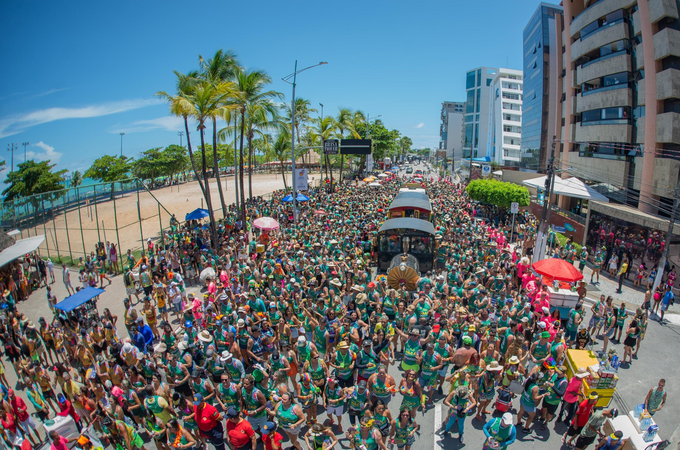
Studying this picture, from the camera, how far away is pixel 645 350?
986 centimetres

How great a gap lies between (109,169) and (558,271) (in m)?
68.5

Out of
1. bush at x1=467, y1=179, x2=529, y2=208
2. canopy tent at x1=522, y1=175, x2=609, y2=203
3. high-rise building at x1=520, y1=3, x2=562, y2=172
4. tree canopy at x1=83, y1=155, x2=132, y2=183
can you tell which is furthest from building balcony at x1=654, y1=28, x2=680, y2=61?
tree canopy at x1=83, y1=155, x2=132, y2=183

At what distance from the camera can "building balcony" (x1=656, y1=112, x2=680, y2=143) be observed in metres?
19.5

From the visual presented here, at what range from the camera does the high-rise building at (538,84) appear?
4591 centimetres

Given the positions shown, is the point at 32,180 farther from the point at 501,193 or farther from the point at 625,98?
the point at 625,98

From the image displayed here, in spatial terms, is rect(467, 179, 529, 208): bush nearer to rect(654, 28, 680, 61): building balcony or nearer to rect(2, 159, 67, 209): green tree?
rect(654, 28, 680, 61): building balcony

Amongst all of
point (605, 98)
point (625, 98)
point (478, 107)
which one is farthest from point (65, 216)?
point (478, 107)

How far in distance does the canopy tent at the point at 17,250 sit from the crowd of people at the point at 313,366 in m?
4.89

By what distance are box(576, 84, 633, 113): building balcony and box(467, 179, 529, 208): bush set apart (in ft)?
24.0

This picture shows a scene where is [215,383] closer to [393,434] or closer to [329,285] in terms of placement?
[393,434]

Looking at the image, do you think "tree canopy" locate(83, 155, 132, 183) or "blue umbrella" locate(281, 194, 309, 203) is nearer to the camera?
"blue umbrella" locate(281, 194, 309, 203)

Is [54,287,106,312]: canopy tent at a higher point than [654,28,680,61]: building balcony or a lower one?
lower

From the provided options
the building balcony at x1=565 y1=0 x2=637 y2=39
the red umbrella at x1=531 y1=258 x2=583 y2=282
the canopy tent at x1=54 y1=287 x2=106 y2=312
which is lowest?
the red umbrella at x1=531 y1=258 x2=583 y2=282

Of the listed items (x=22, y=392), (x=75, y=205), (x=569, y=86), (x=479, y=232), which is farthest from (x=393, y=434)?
(x=569, y=86)
